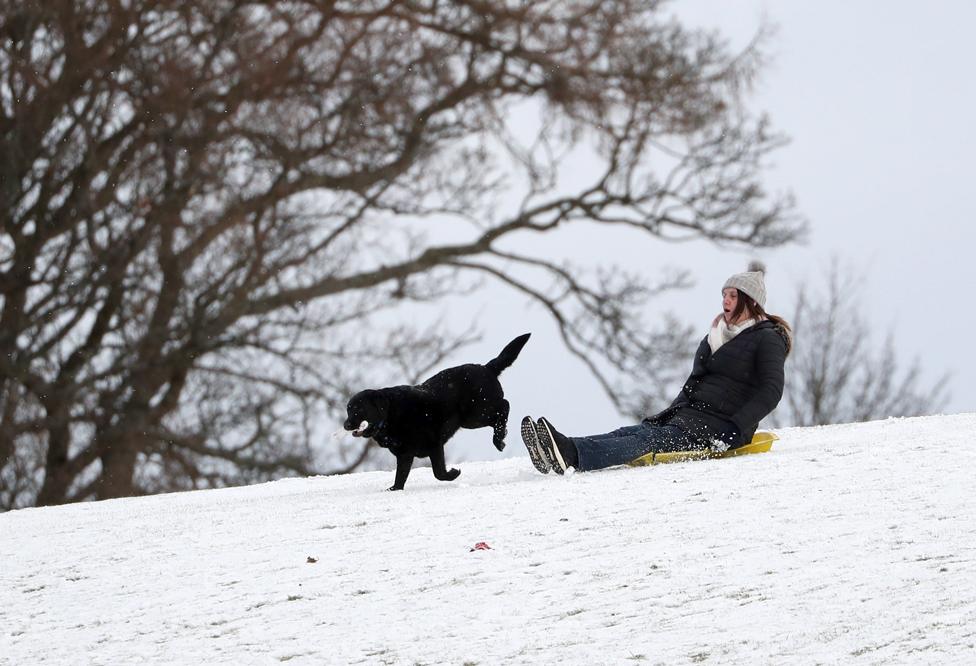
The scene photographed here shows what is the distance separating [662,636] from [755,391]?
3637mm

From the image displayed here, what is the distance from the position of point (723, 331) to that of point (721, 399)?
1.48 ft

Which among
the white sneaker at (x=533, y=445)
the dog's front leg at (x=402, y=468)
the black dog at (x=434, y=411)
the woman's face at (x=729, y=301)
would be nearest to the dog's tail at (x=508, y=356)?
the black dog at (x=434, y=411)

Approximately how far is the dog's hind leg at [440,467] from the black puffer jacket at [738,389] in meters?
1.41

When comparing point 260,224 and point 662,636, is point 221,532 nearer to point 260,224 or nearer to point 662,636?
point 662,636

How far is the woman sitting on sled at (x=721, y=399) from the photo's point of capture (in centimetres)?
828

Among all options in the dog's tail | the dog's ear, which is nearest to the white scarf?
the dog's tail

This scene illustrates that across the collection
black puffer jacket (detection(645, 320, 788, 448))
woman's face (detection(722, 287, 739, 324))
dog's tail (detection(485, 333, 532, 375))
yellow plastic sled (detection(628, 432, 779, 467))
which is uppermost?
woman's face (detection(722, 287, 739, 324))

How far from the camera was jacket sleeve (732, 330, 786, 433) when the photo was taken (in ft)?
27.1

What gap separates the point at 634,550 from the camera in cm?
606

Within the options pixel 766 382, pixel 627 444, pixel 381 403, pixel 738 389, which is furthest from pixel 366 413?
pixel 766 382

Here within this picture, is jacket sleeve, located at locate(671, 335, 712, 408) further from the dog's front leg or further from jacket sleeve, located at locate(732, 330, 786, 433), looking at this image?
the dog's front leg

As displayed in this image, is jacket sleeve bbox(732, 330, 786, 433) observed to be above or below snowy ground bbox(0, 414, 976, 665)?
above

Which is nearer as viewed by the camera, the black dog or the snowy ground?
the snowy ground

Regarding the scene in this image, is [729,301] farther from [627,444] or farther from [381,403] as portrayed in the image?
[381,403]
